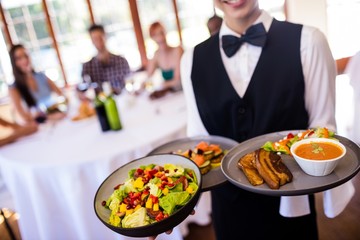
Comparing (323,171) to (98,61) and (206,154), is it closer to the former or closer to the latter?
(206,154)

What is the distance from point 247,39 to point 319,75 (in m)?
0.26

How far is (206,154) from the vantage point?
39.4 inches

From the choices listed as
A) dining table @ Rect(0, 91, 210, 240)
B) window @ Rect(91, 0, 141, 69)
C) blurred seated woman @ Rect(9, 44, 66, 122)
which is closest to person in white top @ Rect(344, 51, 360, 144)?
dining table @ Rect(0, 91, 210, 240)

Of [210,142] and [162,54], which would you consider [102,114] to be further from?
[162,54]

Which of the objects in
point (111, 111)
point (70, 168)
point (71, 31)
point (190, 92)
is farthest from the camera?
point (71, 31)

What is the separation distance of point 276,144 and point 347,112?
0.66ft

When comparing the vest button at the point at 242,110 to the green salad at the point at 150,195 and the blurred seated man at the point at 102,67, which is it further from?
the blurred seated man at the point at 102,67

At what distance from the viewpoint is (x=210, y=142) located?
1.12 m

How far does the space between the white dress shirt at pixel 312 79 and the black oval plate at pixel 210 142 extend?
0.16 m

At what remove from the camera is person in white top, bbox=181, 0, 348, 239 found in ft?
3.21

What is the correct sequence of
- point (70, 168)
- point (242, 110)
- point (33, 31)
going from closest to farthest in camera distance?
point (242, 110) < point (70, 168) < point (33, 31)

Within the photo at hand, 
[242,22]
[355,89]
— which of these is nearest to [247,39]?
[242,22]

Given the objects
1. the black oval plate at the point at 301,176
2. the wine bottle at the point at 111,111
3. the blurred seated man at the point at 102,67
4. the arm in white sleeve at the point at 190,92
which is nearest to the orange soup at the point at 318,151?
the black oval plate at the point at 301,176

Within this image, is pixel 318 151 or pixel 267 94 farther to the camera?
pixel 267 94
